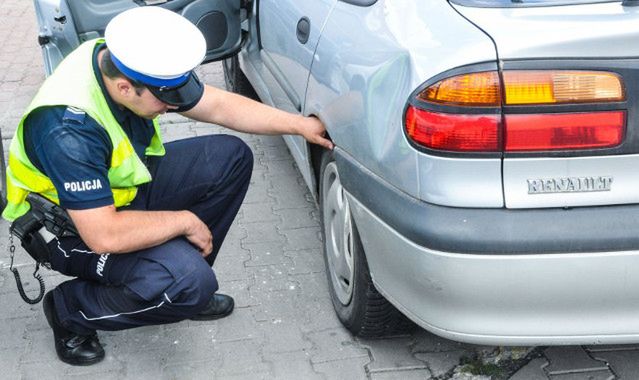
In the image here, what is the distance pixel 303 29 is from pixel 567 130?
1.38 m

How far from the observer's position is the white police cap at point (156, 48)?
9.15ft

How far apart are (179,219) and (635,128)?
1.46 metres

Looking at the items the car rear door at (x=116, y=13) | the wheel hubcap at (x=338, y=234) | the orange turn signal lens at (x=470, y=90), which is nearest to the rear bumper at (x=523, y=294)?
the orange turn signal lens at (x=470, y=90)

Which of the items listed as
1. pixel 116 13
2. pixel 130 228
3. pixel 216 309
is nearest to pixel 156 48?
pixel 130 228

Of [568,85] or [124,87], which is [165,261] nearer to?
[124,87]

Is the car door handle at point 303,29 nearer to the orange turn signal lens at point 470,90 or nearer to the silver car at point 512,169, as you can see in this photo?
the silver car at point 512,169

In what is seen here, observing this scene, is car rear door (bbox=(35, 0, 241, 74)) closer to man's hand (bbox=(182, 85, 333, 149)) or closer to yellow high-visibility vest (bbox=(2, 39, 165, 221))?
man's hand (bbox=(182, 85, 333, 149))

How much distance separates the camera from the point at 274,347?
3406 millimetres

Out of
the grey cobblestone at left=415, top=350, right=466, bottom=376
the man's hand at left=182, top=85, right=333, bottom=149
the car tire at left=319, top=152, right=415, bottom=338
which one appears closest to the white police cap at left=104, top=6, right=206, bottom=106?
the man's hand at left=182, top=85, right=333, bottom=149

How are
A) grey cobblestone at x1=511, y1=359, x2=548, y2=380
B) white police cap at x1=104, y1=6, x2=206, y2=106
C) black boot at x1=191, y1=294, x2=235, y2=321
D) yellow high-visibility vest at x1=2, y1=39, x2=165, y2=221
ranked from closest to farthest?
white police cap at x1=104, y1=6, x2=206, y2=106 < yellow high-visibility vest at x1=2, y1=39, x2=165, y2=221 < grey cobblestone at x1=511, y1=359, x2=548, y2=380 < black boot at x1=191, y1=294, x2=235, y2=321

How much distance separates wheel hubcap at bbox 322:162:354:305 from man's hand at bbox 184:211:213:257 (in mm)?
457

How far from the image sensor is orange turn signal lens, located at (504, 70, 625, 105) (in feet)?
7.95

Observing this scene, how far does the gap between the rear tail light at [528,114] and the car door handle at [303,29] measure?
1.09 meters

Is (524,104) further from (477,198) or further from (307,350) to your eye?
(307,350)
